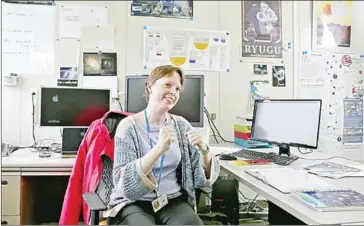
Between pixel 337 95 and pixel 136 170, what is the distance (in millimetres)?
1778

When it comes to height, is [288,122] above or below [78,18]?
below

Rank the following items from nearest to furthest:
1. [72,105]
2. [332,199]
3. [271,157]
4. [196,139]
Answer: [332,199] < [196,139] < [271,157] < [72,105]

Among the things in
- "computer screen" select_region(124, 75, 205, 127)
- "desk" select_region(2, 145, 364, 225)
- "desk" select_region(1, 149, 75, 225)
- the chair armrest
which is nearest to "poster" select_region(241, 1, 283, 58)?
"computer screen" select_region(124, 75, 205, 127)

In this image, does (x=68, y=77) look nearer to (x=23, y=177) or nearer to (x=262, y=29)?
(x=23, y=177)

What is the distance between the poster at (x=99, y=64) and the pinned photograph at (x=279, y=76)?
4.22 feet

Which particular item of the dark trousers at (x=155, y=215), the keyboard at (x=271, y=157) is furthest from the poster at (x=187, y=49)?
the dark trousers at (x=155, y=215)

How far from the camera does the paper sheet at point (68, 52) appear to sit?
2496mm

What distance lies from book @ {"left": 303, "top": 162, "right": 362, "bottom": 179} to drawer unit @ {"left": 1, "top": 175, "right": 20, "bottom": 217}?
59.1 inches

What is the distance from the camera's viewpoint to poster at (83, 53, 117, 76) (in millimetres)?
2521

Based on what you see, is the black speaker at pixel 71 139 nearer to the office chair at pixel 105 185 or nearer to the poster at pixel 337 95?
the office chair at pixel 105 185

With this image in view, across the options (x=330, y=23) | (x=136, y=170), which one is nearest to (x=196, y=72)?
(x=330, y=23)

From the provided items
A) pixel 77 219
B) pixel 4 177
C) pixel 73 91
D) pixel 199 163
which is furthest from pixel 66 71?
pixel 199 163

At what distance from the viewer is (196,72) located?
2.66 meters

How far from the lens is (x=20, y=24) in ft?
7.99
